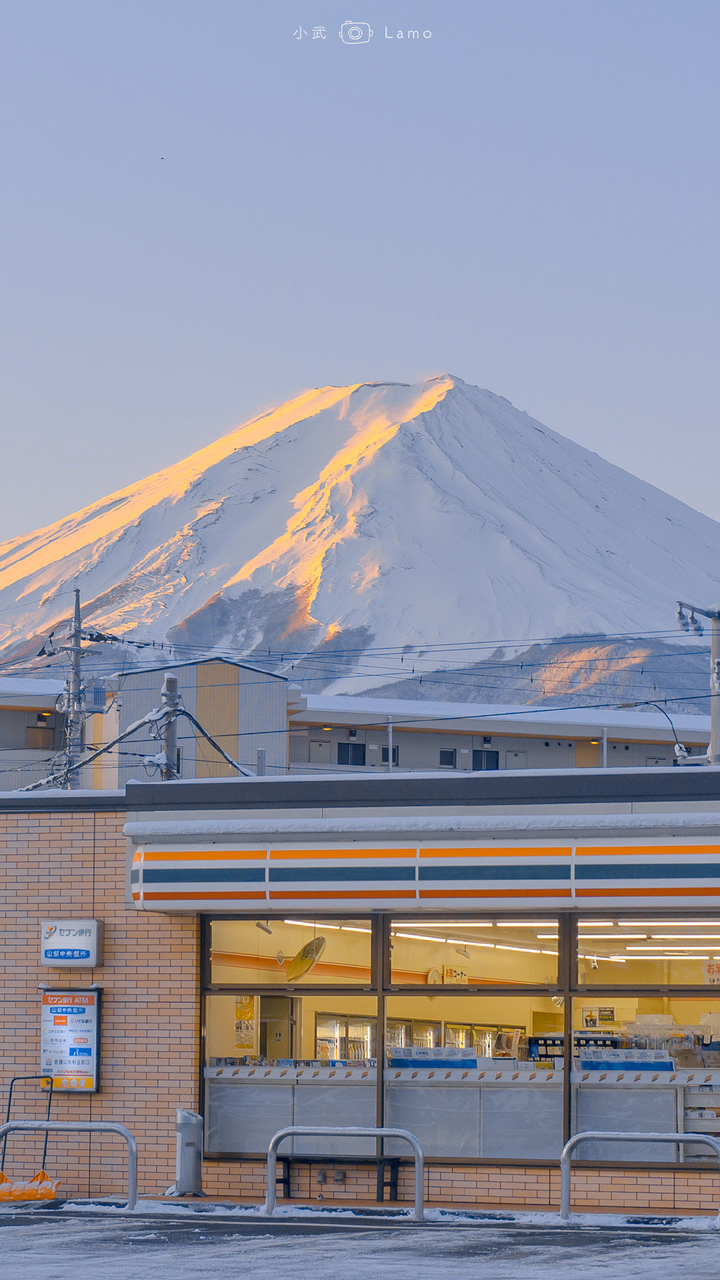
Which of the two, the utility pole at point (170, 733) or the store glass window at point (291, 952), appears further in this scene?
the utility pole at point (170, 733)

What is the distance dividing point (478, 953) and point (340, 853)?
155 centimetres

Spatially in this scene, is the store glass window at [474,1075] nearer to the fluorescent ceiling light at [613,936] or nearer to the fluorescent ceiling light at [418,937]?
the fluorescent ceiling light at [418,937]

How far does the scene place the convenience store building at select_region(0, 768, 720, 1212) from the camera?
44.6 ft

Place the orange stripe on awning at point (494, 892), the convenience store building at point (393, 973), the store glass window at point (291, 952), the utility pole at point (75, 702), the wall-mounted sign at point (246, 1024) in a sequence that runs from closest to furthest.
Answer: the orange stripe on awning at point (494, 892) < the convenience store building at point (393, 973) < the store glass window at point (291, 952) < the wall-mounted sign at point (246, 1024) < the utility pole at point (75, 702)

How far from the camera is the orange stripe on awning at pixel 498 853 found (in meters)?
13.5

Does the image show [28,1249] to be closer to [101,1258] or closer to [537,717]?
[101,1258]

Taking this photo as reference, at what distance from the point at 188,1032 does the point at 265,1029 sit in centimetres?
70

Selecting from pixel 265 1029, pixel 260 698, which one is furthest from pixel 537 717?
pixel 265 1029

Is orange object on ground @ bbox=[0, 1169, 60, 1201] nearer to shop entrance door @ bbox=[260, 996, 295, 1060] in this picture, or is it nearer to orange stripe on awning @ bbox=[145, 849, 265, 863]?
shop entrance door @ bbox=[260, 996, 295, 1060]

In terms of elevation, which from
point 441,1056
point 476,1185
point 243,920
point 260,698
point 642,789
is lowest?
point 476,1185

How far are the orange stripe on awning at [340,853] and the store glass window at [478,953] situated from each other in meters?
0.98

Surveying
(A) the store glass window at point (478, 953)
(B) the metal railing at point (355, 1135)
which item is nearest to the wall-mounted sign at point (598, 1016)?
(A) the store glass window at point (478, 953)

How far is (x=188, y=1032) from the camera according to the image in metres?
14.7

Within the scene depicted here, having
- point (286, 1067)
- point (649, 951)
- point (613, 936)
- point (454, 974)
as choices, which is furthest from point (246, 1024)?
point (649, 951)
